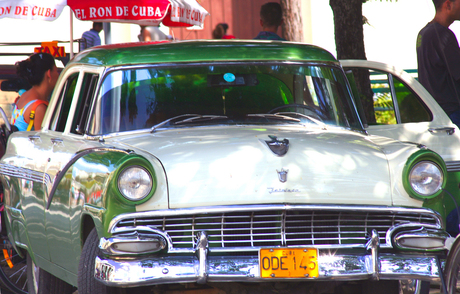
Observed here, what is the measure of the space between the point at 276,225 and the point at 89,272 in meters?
1.00

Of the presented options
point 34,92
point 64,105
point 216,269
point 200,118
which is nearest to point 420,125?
point 200,118

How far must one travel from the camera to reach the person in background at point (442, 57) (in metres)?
6.51

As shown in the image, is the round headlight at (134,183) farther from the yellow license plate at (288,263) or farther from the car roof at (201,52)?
the car roof at (201,52)

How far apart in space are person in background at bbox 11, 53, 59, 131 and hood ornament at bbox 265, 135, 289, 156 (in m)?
3.10

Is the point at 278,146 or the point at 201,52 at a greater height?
the point at 201,52

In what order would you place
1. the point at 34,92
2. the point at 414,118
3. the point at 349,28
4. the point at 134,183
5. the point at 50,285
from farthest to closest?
the point at 349,28 < the point at 34,92 < the point at 414,118 < the point at 50,285 < the point at 134,183

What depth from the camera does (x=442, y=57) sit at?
6566 millimetres

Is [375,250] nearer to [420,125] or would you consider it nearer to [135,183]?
[135,183]

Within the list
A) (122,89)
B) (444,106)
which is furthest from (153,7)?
(122,89)

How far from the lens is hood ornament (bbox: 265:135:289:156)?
3.77 meters

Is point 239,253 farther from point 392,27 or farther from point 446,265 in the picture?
point 392,27

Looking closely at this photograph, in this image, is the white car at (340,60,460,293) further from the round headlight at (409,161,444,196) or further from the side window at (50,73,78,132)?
the side window at (50,73,78,132)

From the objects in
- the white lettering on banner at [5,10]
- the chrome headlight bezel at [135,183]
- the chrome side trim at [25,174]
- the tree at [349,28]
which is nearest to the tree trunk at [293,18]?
the tree at [349,28]

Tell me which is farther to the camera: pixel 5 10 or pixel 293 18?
pixel 293 18
